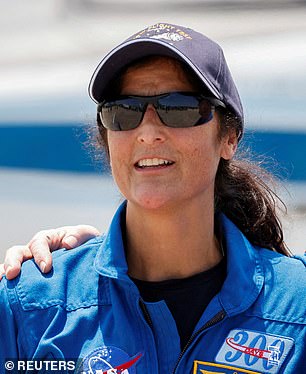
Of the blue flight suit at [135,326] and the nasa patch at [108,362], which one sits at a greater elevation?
the blue flight suit at [135,326]

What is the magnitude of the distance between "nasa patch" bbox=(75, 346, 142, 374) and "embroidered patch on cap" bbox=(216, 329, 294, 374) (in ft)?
0.77

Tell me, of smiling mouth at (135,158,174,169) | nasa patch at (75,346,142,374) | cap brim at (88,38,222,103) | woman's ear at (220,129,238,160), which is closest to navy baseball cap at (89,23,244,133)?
cap brim at (88,38,222,103)

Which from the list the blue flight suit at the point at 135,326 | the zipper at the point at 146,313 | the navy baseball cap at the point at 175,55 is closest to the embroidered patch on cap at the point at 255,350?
the blue flight suit at the point at 135,326

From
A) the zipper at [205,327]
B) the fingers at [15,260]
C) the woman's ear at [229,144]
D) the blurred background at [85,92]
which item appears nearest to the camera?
the zipper at [205,327]

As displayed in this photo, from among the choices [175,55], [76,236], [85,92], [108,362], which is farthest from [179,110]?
[85,92]

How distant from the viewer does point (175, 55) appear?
6.73 feet

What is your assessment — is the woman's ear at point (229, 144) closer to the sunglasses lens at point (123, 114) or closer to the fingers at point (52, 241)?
the sunglasses lens at point (123, 114)

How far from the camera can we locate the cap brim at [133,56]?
6.72ft

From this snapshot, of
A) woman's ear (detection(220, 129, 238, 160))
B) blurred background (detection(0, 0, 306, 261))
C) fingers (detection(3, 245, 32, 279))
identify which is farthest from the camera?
blurred background (detection(0, 0, 306, 261))

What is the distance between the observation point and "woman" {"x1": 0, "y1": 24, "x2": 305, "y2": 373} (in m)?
2.05

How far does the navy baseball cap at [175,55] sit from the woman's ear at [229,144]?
0.11 m

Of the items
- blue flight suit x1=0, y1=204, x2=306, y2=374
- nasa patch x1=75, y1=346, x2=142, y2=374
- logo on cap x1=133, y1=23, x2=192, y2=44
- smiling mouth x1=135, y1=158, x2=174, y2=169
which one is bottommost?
nasa patch x1=75, y1=346, x2=142, y2=374

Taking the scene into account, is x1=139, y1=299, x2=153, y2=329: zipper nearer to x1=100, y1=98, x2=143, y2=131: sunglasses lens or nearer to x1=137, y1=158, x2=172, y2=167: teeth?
x1=137, y1=158, x2=172, y2=167: teeth

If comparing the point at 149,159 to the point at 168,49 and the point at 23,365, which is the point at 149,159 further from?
the point at 23,365
